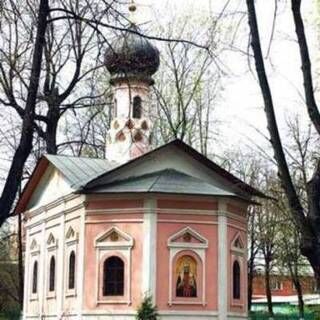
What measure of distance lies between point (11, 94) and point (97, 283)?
18.8ft

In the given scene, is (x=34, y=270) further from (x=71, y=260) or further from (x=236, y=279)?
(x=236, y=279)

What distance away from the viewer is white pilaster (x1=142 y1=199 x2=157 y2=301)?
20.5 metres

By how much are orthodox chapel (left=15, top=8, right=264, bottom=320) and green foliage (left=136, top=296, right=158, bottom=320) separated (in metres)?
0.33

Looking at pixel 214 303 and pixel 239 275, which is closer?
pixel 214 303

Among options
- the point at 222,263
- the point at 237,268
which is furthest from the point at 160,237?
the point at 237,268

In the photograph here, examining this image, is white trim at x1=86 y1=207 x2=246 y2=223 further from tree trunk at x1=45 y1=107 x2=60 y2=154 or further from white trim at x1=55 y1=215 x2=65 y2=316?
tree trunk at x1=45 y1=107 x2=60 y2=154

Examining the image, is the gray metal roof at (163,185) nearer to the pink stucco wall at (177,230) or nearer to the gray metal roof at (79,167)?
the pink stucco wall at (177,230)

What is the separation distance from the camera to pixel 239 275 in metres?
22.2

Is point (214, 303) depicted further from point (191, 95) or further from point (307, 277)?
point (307, 277)

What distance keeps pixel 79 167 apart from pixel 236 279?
580cm

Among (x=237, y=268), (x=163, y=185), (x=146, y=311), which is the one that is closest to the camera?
(x=146, y=311)

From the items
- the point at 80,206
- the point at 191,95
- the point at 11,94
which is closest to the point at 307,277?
the point at 191,95

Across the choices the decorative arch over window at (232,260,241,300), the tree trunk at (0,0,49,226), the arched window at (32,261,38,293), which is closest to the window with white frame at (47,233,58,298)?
the arched window at (32,261,38,293)

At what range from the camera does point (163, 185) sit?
21.1 m
